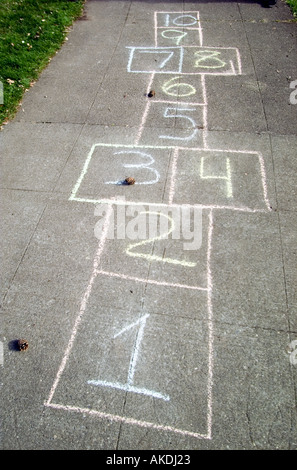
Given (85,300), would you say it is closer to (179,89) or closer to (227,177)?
(227,177)

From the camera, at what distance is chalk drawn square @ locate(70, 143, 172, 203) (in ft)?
16.4

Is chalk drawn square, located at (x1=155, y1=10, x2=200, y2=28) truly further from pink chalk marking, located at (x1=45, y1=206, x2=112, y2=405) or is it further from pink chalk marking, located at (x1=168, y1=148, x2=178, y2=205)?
pink chalk marking, located at (x1=45, y1=206, x2=112, y2=405)

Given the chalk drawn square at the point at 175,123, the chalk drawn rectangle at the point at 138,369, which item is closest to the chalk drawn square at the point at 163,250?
the chalk drawn rectangle at the point at 138,369

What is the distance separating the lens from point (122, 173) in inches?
208

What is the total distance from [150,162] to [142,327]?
8.84ft

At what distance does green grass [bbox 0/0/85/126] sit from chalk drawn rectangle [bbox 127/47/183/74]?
190cm

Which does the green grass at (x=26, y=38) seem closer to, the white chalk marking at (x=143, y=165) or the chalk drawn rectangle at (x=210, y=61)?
the white chalk marking at (x=143, y=165)

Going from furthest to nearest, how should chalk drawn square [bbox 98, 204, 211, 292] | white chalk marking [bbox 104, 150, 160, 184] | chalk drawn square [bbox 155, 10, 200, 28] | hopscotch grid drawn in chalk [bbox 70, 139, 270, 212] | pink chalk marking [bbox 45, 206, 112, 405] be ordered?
chalk drawn square [bbox 155, 10, 200, 28]
white chalk marking [bbox 104, 150, 160, 184]
hopscotch grid drawn in chalk [bbox 70, 139, 270, 212]
chalk drawn square [bbox 98, 204, 211, 292]
pink chalk marking [bbox 45, 206, 112, 405]

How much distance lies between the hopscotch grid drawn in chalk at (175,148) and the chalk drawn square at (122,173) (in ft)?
0.10

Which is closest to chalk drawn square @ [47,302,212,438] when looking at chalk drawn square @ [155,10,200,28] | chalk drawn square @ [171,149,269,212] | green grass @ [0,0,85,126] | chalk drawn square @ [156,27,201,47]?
chalk drawn square @ [171,149,269,212]

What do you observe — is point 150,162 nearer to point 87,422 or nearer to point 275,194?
point 275,194

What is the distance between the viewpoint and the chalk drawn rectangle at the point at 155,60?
24.1 ft

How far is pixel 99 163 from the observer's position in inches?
215
